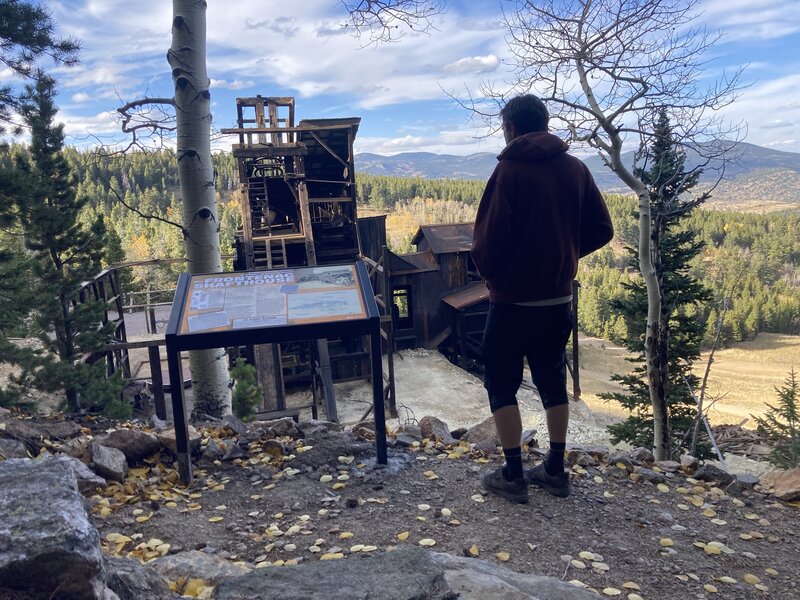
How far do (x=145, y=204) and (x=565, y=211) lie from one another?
100639 mm

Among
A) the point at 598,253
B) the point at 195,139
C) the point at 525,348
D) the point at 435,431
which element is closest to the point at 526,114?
the point at 525,348

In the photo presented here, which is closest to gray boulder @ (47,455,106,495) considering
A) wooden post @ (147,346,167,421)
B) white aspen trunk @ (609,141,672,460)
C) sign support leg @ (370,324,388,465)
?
sign support leg @ (370,324,388,465)

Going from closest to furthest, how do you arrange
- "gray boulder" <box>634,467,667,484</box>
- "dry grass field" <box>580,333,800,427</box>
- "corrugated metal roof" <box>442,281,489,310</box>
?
"gray boulder" <box>634,467,667,484</box>, "corrugated metal roof" <box>442,281,489,310</box>, "dry grass field" <box>580,333,800,427</box>

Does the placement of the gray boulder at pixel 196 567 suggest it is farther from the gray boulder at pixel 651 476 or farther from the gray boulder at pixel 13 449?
the gray boulder at pixel 651 476

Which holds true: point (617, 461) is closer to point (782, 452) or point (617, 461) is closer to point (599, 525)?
point (599, 525)

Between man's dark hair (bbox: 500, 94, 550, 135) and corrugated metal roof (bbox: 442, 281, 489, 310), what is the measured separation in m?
17.7

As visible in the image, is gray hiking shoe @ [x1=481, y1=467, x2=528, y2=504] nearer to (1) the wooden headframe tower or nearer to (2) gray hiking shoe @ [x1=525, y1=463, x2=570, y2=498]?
(2) gray hiking shoe @ [x1=525, y1=463, x2=570, y2=498]

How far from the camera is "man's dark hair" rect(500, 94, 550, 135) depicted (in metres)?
3.32

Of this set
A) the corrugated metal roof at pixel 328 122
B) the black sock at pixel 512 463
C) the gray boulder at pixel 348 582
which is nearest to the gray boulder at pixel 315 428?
the black sock at pixel 512 463

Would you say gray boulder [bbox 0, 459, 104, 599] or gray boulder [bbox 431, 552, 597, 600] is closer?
gray boulder [bbox 0, 459, 104, 599]

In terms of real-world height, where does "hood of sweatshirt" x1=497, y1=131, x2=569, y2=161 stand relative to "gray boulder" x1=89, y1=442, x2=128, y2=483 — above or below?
above

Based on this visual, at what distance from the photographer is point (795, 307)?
223 feet

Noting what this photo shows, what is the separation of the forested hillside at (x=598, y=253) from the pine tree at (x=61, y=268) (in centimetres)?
243

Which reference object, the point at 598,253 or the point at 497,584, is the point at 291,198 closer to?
the point at 497,584
